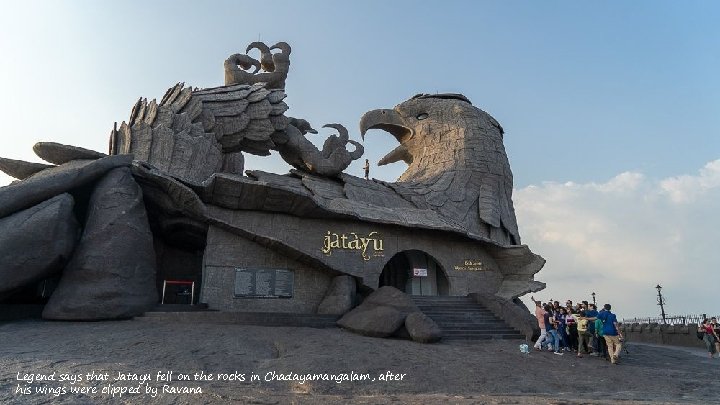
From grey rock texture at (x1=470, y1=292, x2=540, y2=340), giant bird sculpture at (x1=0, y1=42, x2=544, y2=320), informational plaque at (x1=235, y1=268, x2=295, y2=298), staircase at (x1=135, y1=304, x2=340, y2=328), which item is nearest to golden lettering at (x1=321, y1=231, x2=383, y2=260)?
giant bird sculpture at (x1=0, y1=42, x2=544, y2=320)

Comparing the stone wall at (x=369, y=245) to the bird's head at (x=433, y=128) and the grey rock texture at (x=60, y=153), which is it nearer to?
the grey rock texture at (x=60, y=153)

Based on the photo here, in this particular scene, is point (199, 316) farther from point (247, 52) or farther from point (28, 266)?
point (247, 52)

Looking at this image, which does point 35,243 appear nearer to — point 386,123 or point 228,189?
point 228,189

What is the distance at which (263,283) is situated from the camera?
1382 cm

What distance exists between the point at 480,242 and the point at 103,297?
518 inches

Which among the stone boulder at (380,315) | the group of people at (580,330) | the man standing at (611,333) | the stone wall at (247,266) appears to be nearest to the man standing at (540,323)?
the group of people at (580,330)

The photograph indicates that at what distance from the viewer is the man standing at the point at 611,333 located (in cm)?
922

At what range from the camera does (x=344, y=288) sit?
1374 cm

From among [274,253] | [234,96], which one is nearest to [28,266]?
[274,253]

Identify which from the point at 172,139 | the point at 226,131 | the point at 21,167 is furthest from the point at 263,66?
the point at 21,167

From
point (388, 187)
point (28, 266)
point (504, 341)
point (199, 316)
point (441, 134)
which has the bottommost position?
point (504, 341)

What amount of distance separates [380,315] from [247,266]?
4.93 metres

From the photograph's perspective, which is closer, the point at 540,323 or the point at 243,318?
the point at 540,323

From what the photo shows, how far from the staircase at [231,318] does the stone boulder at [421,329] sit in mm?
2402
